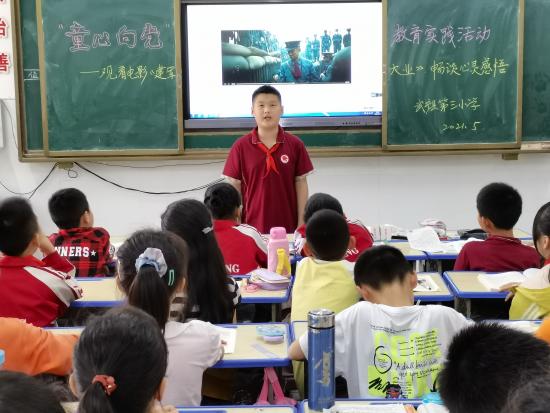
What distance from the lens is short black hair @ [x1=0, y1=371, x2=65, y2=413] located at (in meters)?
0.99

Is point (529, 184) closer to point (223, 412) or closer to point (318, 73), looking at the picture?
point (318, 73)

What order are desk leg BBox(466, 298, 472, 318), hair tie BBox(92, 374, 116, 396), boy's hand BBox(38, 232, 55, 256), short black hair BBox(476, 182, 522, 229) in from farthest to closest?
short black hair BBox(476, 182, 522, 229) < desk leg BBox(466, 298, 472, 318) < boy's hand BBox(38, 232, 55, 256) < hair tie BBox(92, 374, 116, 396)

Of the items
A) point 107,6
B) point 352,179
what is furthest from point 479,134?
point 107,6

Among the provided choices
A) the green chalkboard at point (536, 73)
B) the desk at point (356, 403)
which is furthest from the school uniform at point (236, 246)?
the green chalkboard at point (536, 73)

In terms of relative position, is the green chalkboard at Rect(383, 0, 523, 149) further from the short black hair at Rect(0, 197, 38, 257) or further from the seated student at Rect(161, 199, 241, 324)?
the short black hair at Rect(0, 197, 38, 257)

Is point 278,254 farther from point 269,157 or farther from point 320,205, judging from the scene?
point 269,157

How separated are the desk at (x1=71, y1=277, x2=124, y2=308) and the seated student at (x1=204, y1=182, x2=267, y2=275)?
1.89 feet

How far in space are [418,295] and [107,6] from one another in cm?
354

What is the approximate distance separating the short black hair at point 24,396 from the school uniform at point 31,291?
1.63 meters

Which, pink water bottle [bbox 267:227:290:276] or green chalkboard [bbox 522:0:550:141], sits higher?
green chalkboard [bbox 522:0:550:141]

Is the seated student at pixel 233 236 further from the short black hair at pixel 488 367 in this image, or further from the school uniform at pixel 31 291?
the short black hair at pixel 488 367

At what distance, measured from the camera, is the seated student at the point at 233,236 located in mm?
3268

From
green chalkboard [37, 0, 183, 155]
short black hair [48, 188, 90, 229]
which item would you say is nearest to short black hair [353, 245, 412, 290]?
short black hair [48, 188, 90, 229]

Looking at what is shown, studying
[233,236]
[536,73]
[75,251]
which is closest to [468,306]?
[233,236]
